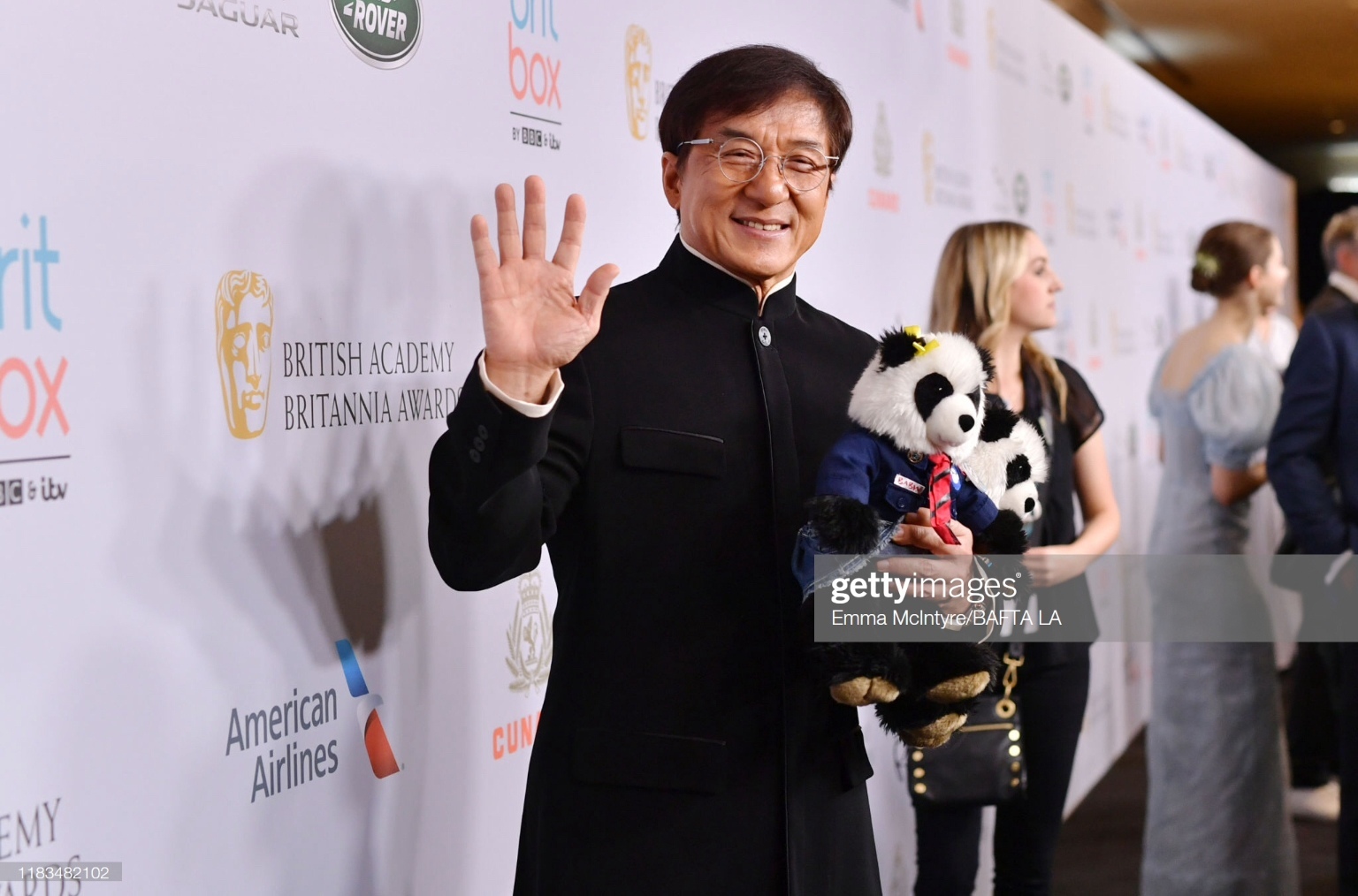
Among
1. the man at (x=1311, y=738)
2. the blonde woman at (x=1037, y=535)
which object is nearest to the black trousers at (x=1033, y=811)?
the blonde woman at (x=1037, y=535)

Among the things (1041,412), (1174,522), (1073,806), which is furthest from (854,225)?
(1073,806)

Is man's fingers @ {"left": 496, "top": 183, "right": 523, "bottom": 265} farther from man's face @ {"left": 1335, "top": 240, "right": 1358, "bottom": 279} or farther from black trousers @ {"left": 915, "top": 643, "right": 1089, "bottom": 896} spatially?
man's face @ {"left": 1335, "top": 240, "right": 1358, "bottom": 279}

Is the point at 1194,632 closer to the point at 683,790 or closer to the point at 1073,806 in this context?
the point at 1073,806

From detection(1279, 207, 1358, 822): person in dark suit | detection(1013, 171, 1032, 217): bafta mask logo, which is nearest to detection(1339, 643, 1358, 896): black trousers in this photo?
detection(1279, 207, 1358, 822): person in dark suit

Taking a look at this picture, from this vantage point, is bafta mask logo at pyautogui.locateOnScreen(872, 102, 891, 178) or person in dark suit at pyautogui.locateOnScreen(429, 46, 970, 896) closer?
person in dark suit at pyautogui.locateOnScreen(429, 46, 970, 896)

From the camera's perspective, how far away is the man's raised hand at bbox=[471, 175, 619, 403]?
44.0 inches

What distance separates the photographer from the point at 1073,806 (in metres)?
4.21

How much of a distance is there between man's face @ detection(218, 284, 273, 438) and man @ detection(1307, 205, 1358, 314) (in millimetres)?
2433

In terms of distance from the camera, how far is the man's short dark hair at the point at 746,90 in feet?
4.35

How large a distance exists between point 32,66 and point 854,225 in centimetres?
195

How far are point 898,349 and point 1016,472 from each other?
197mm

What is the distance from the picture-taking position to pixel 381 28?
151 cm

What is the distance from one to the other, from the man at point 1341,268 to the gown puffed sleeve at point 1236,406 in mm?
229

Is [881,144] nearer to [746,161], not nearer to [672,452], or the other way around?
[746,161]
